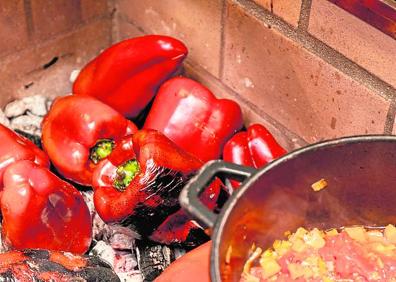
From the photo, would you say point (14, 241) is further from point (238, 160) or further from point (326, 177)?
point (326, 177)

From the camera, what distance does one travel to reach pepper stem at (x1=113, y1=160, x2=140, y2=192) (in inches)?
79.7

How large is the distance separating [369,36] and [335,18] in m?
0.11

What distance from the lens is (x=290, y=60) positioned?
206 cm

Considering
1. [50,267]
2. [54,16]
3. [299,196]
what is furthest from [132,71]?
[299,196]

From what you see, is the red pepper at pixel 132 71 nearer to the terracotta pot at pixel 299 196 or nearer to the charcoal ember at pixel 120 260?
the charcoal ember at pixel 120 260

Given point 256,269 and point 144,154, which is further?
point 144,154

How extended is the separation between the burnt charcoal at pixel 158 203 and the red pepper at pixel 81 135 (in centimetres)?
29

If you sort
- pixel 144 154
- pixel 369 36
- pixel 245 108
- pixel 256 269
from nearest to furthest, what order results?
pixel 256 269 < pixel 369 36 < pixel 144 154 < pixel 245 108

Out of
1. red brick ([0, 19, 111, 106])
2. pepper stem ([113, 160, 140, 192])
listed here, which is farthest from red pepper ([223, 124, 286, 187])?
red brick ([0, 19, 111, 106])

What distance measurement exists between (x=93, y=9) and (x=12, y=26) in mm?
304

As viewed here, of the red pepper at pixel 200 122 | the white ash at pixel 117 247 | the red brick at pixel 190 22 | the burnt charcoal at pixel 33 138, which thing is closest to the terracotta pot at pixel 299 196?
the white ash at pixel 117 247

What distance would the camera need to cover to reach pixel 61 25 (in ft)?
8.15

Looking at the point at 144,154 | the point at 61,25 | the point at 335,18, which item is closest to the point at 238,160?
the point at 144,154

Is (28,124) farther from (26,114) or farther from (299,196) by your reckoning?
(299,196)
